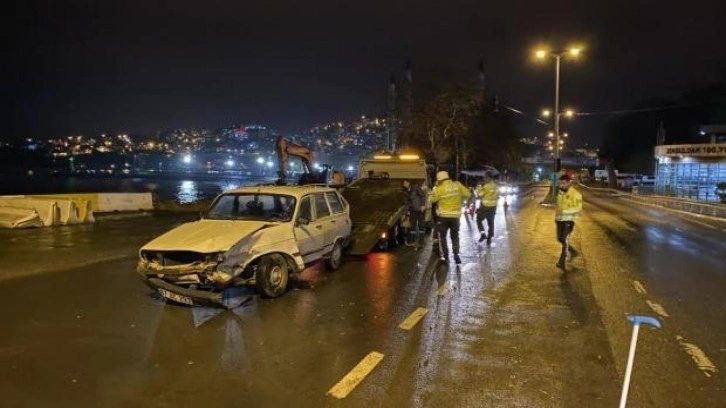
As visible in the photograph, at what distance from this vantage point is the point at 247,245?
321 inches

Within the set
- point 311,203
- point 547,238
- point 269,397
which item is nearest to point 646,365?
point 269,397

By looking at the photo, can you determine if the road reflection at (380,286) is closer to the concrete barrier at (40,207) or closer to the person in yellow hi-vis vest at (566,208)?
the person in yellow hi-vis vest at (566,208)

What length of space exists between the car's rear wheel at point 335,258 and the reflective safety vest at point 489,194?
502 cm

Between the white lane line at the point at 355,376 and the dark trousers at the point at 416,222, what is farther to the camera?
the dark trousers at the point at 416,222

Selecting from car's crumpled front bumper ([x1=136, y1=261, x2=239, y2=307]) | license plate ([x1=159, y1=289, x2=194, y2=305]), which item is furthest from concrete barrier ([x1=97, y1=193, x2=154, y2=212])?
license plate ([x1=159, y1=289, x2=194, y2=305])

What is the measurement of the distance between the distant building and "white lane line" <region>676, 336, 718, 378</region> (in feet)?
134

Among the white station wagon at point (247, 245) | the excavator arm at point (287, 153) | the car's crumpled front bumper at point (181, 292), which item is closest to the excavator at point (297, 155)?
the excavator arm at point (287, 153)

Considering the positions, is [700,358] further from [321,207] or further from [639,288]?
[321,207]

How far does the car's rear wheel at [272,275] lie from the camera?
330 inches

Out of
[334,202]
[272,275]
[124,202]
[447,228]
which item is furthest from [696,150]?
[272,275]

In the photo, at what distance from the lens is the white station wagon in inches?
301

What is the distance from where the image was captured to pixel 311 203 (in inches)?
404

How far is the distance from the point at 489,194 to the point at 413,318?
787 centimetres

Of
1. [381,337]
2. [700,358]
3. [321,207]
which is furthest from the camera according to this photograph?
[321,207]
